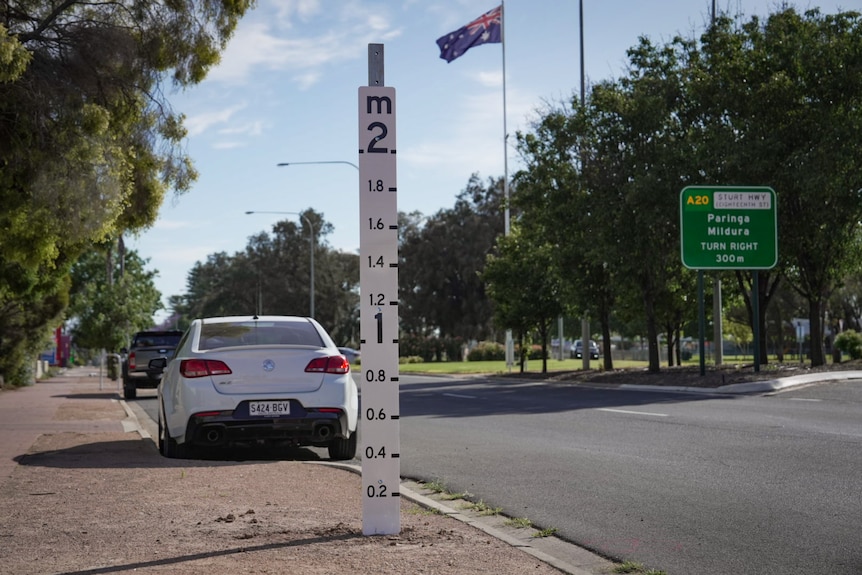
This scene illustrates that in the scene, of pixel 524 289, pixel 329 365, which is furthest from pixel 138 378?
pixel 329 365

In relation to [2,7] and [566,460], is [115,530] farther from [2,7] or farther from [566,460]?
[2,7]

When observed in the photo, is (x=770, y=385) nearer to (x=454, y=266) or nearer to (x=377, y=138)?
(x=377, y=138)

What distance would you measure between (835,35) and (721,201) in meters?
6.17

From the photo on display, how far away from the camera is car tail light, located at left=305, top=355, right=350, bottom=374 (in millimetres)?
11156

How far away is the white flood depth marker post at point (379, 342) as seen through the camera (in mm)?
6922

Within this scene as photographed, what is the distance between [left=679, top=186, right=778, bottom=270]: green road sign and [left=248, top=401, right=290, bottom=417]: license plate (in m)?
18.6

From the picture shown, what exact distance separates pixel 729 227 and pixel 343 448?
18.6m

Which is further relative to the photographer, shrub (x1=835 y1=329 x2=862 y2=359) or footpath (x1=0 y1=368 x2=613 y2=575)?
shrub (x1=835 y1=329 x2=862 y2=359)

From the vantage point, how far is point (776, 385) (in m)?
24.4

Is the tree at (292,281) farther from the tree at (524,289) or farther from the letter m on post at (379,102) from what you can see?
the letter m on post at (379,102)

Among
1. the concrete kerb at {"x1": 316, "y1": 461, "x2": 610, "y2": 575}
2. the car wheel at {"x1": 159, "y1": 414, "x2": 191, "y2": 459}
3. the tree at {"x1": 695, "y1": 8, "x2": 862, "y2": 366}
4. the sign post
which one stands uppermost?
the tree at {"x1": 695, "y1": 8, "x2": 862, "y2": 366}

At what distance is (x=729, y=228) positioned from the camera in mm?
27984

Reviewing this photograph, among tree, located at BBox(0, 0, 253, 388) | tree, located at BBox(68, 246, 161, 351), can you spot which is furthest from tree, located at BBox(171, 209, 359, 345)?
tree, located at BBox(0, 0, 253, 388)

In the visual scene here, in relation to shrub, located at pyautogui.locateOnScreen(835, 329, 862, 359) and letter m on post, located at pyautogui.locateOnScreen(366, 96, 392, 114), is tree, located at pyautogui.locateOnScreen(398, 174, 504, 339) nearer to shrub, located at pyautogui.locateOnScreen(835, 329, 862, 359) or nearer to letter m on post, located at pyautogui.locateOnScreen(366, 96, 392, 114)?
shrub, located at pyautogui.locateOnScreen(835, 329, 862, 359)
